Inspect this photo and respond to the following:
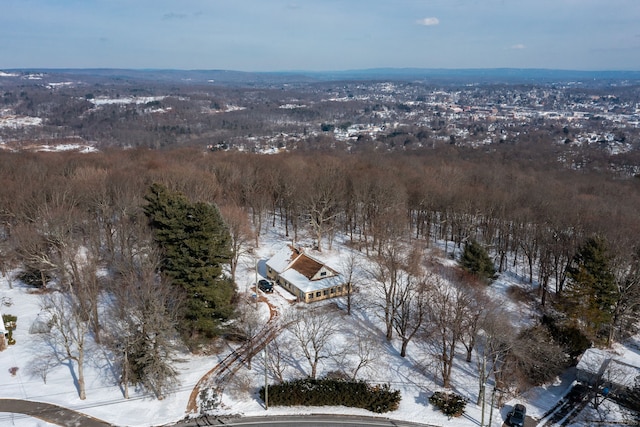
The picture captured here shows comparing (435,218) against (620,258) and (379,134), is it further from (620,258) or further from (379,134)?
(379,134)

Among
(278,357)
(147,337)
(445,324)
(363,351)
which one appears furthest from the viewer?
(363,351)

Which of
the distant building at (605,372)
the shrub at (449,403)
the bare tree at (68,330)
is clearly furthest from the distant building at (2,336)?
the distant building at (605,372)

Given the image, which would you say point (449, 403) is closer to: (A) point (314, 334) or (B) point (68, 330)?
(A) point (314, 334)

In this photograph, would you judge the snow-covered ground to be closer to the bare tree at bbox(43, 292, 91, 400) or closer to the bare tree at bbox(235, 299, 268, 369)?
the bare tree at bbox(43, 292, 91, 400)

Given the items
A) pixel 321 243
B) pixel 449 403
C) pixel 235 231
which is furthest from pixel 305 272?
pixel 449 403

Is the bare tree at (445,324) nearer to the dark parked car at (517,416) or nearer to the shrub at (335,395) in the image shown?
the dark parked car at (517,416)

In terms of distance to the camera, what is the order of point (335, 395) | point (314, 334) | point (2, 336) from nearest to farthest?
point (335, 395), point (314, 334), point (2, 336)

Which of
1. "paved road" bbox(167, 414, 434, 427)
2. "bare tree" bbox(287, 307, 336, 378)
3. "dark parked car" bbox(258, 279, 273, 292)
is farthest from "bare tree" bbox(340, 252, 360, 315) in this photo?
"paved road" bbox(167, 414, 434, 427)

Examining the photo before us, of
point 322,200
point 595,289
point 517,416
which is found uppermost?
point 322,200
